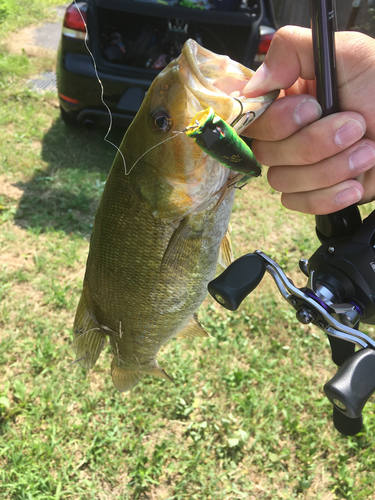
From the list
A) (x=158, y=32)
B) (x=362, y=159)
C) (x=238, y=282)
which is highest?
(x=362, y=159)

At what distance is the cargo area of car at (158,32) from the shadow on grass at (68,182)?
983 millimetres

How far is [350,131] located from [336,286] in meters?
0.45

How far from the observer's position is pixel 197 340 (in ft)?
9.82

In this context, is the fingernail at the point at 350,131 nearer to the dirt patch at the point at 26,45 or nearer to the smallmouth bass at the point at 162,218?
the smallmouth bass at the point at 162,218

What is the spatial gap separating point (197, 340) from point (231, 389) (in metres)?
0.46

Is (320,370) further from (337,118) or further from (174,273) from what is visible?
(337,118)

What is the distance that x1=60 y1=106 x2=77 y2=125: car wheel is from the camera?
16.6 feet

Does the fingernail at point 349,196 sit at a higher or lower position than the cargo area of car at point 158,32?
higher

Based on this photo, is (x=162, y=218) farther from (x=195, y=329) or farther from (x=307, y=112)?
(x=195, y=329)

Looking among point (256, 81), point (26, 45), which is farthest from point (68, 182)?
point (26, 45)

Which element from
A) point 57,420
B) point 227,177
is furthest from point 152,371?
point 57,420

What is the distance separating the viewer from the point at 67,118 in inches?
203

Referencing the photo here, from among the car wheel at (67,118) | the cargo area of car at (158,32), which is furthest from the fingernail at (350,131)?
the car wheel at (67,118)

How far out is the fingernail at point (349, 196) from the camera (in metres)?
1.24
